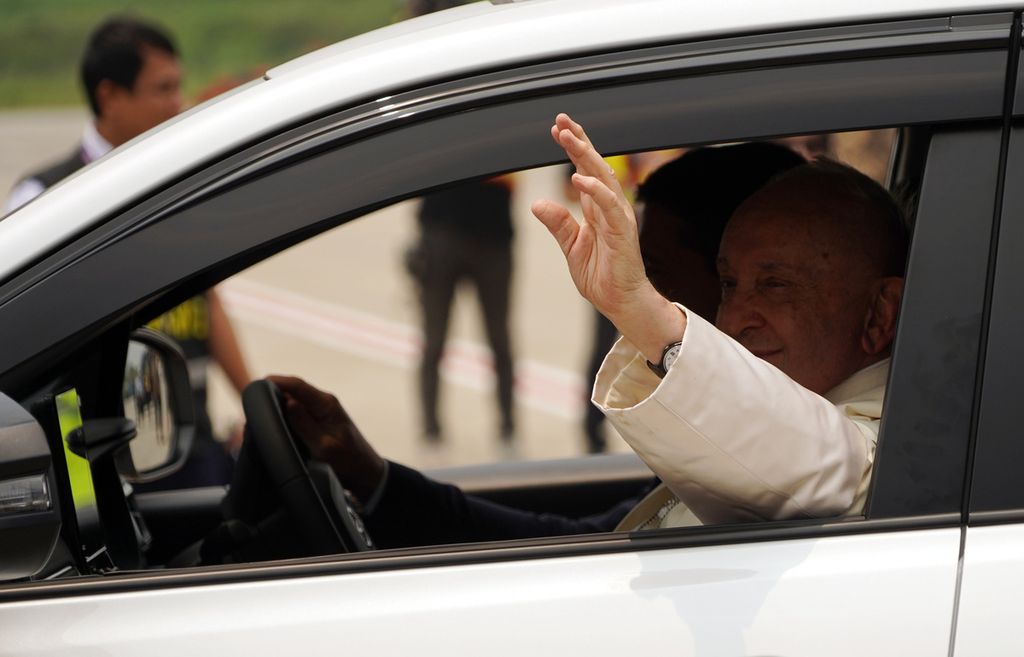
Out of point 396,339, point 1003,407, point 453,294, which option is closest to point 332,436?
point 1003,407

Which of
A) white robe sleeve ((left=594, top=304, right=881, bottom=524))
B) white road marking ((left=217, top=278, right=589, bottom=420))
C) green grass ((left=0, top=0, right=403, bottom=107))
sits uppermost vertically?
green grass ((left=0, top=0, right=403, bottom=107))

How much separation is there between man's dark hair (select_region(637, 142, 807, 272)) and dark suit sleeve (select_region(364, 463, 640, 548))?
1.72 ft

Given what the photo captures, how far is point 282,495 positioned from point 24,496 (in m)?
0.74

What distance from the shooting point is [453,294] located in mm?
5262

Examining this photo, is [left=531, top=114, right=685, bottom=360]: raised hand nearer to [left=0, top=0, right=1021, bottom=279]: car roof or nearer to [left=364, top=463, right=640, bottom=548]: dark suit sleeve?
[left=0, top=0, right=1021, bottom=279]: car roof

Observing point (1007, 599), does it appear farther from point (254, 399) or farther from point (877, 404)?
point (254, 399)

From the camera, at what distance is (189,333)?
Answer: 12.2ft

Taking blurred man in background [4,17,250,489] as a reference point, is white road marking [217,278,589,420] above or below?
above

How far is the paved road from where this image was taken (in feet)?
18.3

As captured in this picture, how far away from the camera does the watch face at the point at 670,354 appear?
1.35 metres

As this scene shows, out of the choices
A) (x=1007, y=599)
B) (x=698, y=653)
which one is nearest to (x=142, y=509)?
(x=698, y=653)

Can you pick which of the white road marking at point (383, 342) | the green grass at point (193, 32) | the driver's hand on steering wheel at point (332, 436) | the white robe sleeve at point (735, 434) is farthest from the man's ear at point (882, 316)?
the green grass at point (193, 32)

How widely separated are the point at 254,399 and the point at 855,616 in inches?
45.4

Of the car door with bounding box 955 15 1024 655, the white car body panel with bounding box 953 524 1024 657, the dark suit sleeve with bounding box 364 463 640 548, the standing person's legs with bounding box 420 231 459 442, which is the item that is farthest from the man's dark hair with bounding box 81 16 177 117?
the white car body panel with bounding box 953 524 1024 657
